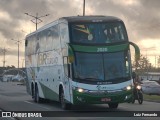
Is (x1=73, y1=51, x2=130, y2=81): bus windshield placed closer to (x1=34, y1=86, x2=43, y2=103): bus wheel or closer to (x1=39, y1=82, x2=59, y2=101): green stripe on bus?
(x1=39, y1=82, x2=59, y2=101): green stripe on bus

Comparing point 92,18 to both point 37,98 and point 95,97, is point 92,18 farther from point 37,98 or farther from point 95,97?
point 37,98

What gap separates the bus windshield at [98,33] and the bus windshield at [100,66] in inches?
25.7

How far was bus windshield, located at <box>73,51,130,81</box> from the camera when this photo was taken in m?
20.2

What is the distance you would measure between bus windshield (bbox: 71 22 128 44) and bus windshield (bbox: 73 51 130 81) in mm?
653

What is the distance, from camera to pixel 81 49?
67.2ft

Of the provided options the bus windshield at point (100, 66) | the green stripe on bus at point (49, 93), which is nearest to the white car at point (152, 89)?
the green stripe on bus at point (49, 93)

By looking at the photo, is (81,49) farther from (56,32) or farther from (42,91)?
(42,91)

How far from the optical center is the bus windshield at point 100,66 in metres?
20.2

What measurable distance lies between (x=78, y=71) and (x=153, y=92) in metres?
25.9

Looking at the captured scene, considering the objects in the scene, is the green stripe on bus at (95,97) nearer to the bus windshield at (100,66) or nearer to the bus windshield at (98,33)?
the bus windshield at (100,66)

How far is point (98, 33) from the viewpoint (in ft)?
68.2

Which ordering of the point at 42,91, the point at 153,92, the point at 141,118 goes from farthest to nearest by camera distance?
the point at 153,92
the point at 42,91
the point at 141,118

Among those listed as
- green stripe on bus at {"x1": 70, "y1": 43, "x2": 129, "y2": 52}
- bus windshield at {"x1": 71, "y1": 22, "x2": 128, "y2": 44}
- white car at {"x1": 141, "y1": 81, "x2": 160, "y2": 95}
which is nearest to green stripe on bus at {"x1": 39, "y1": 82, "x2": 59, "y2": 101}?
green stripe on bus at {"x1": 70, "y1": 43, "x2": 129, "y2": 52}

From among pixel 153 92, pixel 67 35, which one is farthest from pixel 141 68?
pixel 67 35
